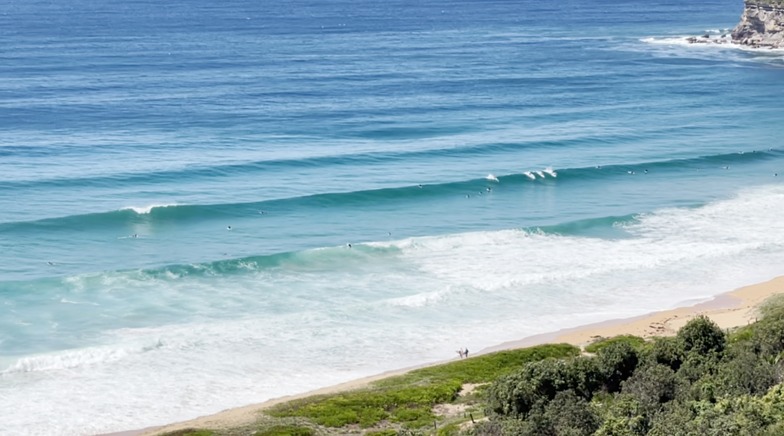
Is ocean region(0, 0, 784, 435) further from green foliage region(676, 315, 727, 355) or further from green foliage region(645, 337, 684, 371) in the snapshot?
green foliage region(676, 315, 727, 355)

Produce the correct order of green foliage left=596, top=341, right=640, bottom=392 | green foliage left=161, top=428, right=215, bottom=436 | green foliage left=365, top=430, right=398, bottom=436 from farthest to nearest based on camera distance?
1. green foliage left=596, top=341, right=640, bottom=392
2. green foliage left=161, top=428, right=215, bottom=436
3. green foliage left=365, top=430, right=398, bottom=436

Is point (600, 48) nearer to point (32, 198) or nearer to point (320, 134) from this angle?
point (320, 134)

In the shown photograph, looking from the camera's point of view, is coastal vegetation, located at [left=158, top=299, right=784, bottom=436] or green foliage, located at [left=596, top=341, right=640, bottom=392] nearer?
coastal vegetation, located at [left=158, top=299, right=784, bottom=436]

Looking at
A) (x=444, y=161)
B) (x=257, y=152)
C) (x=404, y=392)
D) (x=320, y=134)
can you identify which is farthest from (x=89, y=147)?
(x=404, y=392)

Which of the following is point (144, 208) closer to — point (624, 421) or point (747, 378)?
point (747, 378)

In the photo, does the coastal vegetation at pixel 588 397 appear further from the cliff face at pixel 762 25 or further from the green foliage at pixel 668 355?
the cliff face at pixel 762 25

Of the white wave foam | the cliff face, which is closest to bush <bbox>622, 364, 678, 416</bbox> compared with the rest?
the white wave foam

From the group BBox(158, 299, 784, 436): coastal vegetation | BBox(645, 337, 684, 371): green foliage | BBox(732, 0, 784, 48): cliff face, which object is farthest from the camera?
BBox(732, 0, 784, 48): cliff face

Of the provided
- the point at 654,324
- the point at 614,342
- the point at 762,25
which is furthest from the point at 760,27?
the point at 614,342

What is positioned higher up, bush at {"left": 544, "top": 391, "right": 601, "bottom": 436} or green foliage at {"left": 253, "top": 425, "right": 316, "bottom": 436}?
bush at {"left": 544, "top": 391, "right": 601, "bottom": 436}

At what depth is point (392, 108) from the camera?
96.4 meters

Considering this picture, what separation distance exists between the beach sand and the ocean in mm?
1026

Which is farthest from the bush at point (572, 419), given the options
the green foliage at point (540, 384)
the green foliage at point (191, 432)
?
the green foliage at point (191, 432)

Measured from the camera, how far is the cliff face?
462ft
